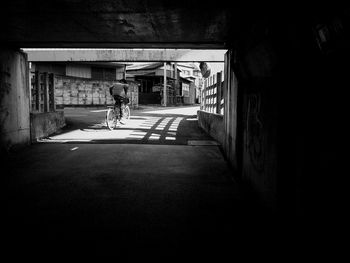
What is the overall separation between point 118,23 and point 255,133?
3289 millimetres

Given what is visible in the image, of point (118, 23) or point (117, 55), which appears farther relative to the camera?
point (117, 55)

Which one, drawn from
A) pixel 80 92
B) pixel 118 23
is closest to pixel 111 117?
pixel 118 23

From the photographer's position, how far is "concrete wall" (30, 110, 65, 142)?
10258 mm

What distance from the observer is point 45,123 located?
1151cm

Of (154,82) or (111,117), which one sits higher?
(154,82)

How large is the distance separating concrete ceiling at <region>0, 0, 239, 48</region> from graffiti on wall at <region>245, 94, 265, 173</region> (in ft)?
4.96

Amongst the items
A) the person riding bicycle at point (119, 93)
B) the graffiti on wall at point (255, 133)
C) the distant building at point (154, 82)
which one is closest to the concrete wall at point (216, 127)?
the graffiti on wall at point (255, 133)

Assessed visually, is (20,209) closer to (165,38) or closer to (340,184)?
(340,184)

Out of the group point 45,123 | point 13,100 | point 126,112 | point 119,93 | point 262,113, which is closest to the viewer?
point 262,113

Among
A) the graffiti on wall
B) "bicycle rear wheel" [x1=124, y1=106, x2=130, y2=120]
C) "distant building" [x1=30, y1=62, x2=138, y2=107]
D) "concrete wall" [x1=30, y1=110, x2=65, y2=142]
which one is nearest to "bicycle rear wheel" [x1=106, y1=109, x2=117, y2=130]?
"concrete wall" [x1=30, y1=110, x2=65, y2=142]

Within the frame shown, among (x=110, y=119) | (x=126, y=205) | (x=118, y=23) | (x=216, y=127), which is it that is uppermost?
(x=118, y=23)

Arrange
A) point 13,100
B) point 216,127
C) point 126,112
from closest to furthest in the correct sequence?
point 13,100
point 216,127
point 126,112

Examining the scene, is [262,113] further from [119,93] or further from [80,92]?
[80,92]

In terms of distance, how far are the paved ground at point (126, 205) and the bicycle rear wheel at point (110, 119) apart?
454 cm
